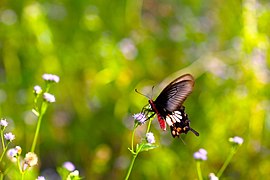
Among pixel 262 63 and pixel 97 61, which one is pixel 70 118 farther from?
pixel 262 63

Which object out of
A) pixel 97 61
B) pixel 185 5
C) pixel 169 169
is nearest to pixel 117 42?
pixel 97 61

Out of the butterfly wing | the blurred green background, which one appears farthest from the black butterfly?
the blurred green background

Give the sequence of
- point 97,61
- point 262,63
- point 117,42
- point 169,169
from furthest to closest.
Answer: point 117,42 < point 97,61 < point 262,63 < point 169,169

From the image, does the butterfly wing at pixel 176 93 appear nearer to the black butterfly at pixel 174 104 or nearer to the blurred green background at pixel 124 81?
the black butterfly at pixel 174 104

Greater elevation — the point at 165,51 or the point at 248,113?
Result: the point at 165,51

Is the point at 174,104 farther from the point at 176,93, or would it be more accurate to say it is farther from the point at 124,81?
the point at 124,81

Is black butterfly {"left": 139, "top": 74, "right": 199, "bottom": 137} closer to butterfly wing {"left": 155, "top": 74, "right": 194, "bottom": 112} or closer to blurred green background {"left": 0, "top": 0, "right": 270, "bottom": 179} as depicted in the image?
butterfly wing {"left": 155, "top": 74, "right": 194, "bottom": 112}

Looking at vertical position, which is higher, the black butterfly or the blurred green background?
the blurred green background
